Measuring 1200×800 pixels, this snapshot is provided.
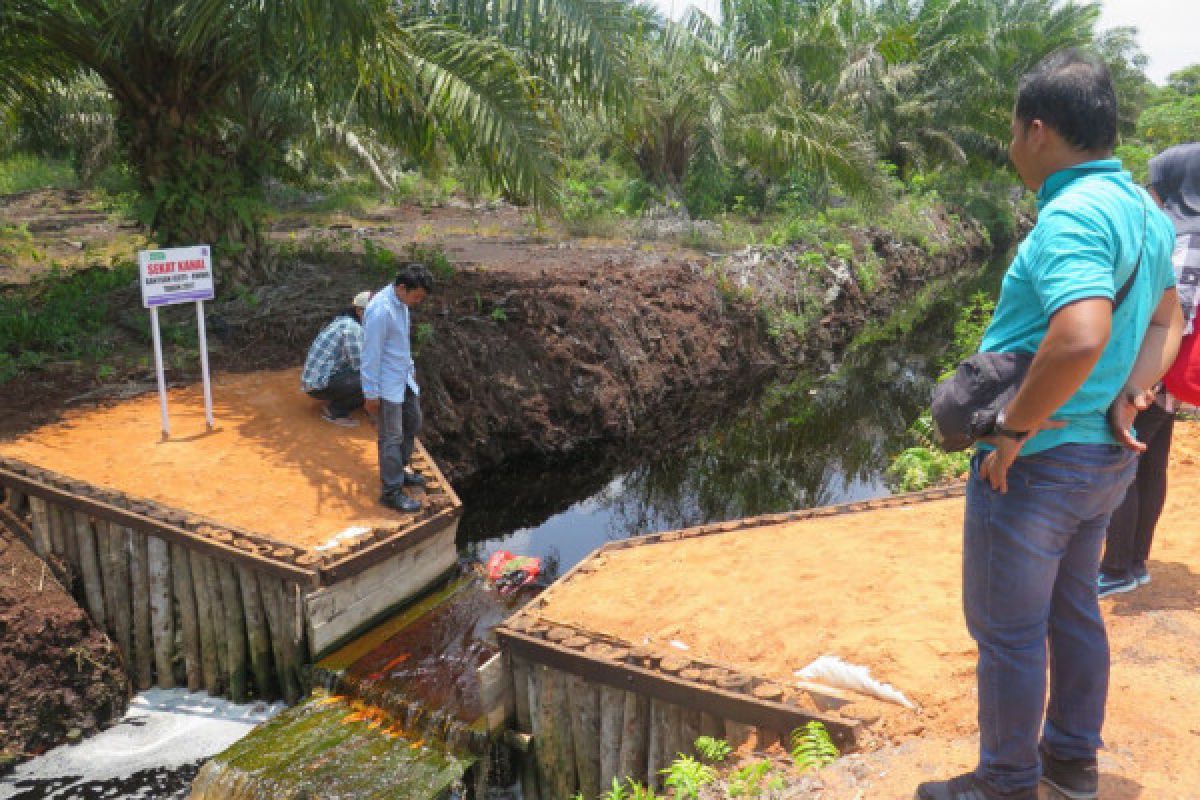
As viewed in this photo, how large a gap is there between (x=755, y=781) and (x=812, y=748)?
0.28 m

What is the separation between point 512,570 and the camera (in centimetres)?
724

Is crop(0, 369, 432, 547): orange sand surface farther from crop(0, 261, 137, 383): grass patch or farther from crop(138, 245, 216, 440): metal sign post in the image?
crop(0, 261, 137, 383): grass patch

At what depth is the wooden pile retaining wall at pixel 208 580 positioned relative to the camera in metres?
5.81

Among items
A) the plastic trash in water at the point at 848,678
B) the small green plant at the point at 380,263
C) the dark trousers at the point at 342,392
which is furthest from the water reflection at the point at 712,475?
the plastic trash in water at the point at 848,678

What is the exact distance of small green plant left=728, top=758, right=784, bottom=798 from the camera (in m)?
3.28

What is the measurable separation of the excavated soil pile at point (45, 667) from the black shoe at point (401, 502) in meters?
2.08

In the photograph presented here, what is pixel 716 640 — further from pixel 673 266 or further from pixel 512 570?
pixel 673 266

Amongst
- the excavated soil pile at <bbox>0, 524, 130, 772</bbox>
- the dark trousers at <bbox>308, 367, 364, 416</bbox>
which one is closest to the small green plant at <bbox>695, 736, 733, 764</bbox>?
the excavated soil pile at <bbox>0, 524, 130, 772</bbox>

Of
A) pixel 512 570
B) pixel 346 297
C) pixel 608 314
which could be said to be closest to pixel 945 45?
pixel 608 314

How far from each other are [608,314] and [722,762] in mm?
8994

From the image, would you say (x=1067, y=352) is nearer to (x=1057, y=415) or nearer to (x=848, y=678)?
(x=1057, y=415)

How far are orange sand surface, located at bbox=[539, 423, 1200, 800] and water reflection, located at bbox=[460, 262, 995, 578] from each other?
3243mm

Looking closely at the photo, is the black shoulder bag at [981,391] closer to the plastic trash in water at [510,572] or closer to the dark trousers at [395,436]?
the dark trousers at [395,436]

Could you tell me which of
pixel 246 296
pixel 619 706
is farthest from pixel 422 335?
pixel 619 706
